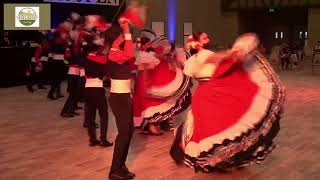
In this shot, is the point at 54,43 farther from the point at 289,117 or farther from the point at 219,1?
the point at 219,1

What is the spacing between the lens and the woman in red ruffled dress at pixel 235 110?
190 inches

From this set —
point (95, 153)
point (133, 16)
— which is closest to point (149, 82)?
point (95, 153)

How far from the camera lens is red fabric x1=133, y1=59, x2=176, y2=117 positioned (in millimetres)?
7117

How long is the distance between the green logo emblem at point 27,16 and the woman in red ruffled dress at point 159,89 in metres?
9.64

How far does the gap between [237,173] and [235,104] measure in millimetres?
812

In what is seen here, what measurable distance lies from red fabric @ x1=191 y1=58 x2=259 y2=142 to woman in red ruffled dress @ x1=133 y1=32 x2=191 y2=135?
2.07 meters

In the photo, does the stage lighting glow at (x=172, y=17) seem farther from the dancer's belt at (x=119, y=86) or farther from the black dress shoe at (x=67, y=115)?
the dancer's belt at (x=119, y=86)

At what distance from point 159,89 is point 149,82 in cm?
17

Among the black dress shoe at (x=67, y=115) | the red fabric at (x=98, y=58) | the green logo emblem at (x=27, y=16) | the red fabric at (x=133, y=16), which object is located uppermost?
the green logo emblem at (x=27, y=16)

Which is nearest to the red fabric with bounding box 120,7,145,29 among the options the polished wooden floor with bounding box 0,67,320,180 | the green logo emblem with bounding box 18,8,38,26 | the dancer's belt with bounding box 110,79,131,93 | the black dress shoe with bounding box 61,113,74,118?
the dancer's belt with bounding box 110,79,131,93

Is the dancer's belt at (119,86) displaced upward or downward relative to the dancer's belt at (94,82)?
upward

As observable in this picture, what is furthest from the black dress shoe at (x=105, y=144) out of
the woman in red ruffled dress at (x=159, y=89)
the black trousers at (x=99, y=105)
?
the woman in red ruffled dress at (x=159, y=89)

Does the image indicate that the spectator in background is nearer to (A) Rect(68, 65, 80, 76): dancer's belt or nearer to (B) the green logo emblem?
(B) the green logo emblem

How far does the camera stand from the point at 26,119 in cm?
886
